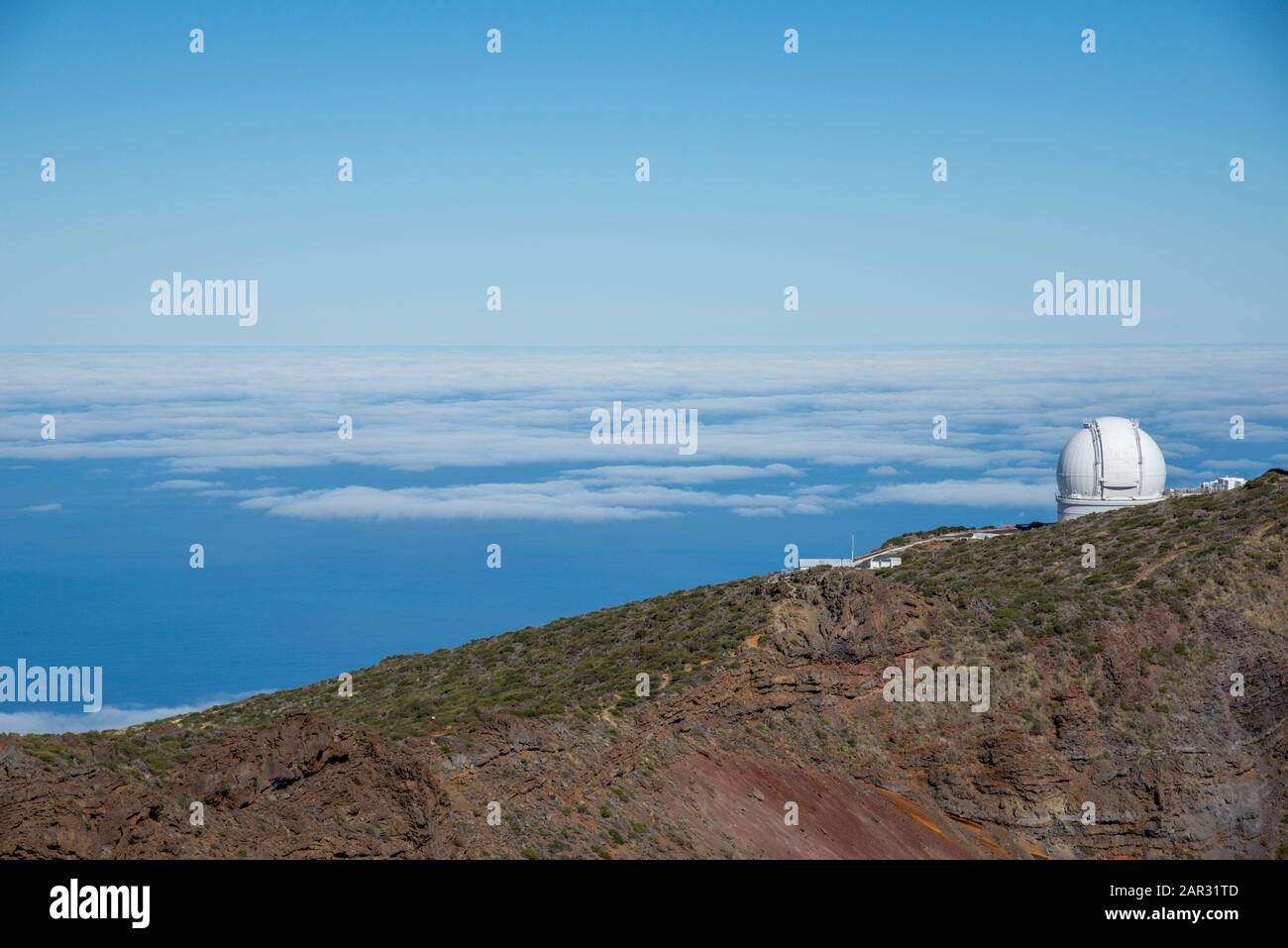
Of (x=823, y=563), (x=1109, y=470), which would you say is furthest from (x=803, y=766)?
(x=1109, y=470)

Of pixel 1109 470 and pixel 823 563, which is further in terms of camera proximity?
pixel 1109 470

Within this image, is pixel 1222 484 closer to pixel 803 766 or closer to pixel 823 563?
pixel 823 563

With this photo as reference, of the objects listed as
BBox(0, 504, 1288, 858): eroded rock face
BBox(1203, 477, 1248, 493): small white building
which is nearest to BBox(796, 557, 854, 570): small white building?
BBox(0, 504, 1288, 858): eroded rock face

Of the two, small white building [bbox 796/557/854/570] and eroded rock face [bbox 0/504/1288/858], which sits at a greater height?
small white building [bbox 796/557/854/570]

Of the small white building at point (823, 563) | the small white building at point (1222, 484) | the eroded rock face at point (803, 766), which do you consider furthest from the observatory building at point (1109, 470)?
the eroded rock face at point (803, 766)

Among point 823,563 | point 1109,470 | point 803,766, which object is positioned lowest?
point 803,766

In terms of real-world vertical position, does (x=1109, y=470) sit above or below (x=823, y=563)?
above

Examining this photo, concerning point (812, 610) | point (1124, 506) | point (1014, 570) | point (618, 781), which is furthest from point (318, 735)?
point (1124, 506)

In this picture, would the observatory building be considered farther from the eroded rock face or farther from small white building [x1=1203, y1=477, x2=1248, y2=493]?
the eroded rock face

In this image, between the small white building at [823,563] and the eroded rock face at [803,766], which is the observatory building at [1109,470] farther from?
the eroded rock face at [803,766]

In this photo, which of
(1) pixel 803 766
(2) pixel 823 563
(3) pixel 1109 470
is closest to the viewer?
(1) pixel 803 766
